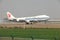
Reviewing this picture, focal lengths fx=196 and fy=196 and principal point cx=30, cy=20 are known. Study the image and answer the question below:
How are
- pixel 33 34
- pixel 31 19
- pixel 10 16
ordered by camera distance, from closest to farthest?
pixel 33 34 < pixel 31 19 < pixel 10 16

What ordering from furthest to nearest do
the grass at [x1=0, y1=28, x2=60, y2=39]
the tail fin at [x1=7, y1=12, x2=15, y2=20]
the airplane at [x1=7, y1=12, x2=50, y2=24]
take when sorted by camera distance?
the tail fin at [x1=7, y1=12, x2=15, y2=20] < the airplane at [x1=7, y1=12, x2=50, y2=24] < the grass at [x1=0, y1=28, x2=60, y2=39]

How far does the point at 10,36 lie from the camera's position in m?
11.7

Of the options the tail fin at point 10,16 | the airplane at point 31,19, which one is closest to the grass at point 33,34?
the airplane at point 31,19

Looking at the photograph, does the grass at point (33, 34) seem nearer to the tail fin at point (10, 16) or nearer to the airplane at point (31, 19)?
the airplane at point (31, 19)

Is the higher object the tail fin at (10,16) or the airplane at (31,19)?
the tail fin at (10,16)

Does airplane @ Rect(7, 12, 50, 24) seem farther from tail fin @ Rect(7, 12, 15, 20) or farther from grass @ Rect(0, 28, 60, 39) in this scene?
grass @ Rect(0, 28, 60, 39)

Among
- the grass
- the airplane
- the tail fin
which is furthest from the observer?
the tail fin

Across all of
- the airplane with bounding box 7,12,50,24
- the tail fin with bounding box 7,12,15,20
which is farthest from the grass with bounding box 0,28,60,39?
the tail fin with bounding box 7,12,15,20

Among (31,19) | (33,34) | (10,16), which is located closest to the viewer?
(33,34)

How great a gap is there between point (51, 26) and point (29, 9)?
1110 cm

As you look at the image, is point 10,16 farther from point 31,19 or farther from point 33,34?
point 33,34

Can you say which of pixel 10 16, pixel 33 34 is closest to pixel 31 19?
pixel 10 16

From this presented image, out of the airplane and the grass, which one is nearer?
the grass

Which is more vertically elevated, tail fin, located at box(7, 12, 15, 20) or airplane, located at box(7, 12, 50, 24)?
tail fin, located at box(7, 12, 15, 20)
